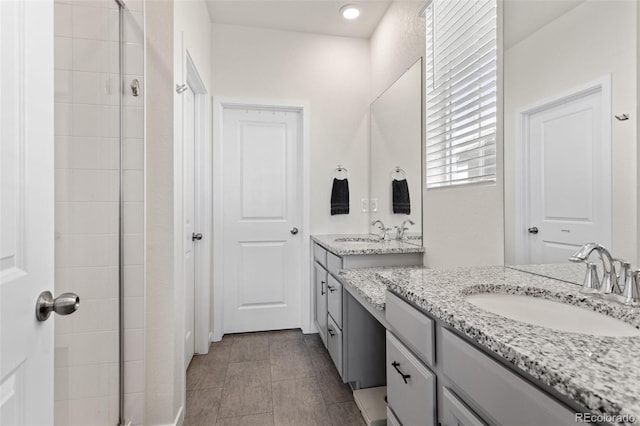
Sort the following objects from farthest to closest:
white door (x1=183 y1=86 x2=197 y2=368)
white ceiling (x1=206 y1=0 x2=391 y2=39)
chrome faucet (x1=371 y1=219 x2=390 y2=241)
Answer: chrome faucet (x1=371 y1=219 x2=390 y2=241) → white ceiling (x1=206 y1=0 x2=391 y2=39) → white door (x1=183 y1=86 x2=197 y2=368)

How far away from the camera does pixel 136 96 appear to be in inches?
58.0

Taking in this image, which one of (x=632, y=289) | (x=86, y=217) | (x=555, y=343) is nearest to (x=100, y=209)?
(x=86, y=217)

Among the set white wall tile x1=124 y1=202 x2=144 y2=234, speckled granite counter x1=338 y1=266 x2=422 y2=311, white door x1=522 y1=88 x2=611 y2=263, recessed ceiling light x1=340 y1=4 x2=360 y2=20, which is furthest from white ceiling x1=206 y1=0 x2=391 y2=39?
speckled granite counter x1=338 y1=266 x2=422 y2=311

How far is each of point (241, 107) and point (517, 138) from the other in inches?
87.0

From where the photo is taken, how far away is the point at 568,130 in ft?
3.21

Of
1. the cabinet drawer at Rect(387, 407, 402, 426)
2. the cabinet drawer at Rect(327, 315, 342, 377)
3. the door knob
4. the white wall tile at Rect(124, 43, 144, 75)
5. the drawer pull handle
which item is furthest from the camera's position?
the cabinet drawer at Rect(327, 315, 342, 377)

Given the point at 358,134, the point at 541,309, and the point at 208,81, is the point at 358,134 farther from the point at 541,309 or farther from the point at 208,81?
the point at 541,309

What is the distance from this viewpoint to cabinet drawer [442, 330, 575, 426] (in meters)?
0.52

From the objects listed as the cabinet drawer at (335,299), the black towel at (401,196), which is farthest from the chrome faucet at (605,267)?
the black towel at (401,196)

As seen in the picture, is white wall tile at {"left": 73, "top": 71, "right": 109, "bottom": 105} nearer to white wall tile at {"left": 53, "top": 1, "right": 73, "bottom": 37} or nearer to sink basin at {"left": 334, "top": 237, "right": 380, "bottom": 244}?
white wall tile at {"left": 53, "top": 1, "right": 73, "bottom": 37}

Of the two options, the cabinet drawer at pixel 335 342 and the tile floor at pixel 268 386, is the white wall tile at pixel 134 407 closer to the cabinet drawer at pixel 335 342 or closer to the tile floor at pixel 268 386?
the tile floor at pixel 268 386

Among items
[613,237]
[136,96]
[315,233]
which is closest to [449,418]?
[613,237]

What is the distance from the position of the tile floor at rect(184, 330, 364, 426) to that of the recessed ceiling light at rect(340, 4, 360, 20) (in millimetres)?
2704

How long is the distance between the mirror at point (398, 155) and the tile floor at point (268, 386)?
3.59ft
